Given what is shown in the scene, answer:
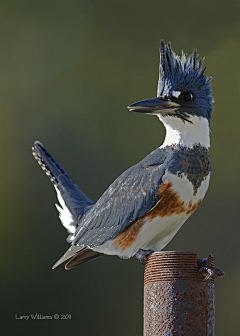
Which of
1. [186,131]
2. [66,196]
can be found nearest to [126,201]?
[186,131]

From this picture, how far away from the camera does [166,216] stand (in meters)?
2.79

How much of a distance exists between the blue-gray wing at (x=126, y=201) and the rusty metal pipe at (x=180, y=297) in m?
0.65

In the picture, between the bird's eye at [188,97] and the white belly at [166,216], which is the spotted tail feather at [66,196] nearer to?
the white belly at [166,216]

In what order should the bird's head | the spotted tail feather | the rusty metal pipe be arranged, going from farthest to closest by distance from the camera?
the spotted tail feather, the bird's head, the rusty metal pipe

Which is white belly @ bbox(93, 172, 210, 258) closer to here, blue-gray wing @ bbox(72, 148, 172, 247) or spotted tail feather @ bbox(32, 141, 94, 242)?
blue-gray wing @ bbox(72, 148, 172, 247)

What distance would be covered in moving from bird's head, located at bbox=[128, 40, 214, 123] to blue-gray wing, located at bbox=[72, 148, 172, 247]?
0.25m

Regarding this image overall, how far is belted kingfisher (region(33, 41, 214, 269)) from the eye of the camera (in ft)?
Result: 9.11

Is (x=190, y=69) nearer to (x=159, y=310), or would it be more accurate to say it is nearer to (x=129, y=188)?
(x=129, y=188)

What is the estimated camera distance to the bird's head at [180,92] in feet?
9.36

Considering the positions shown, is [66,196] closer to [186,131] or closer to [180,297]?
[186,131]

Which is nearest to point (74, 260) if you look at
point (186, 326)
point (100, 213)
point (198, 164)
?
point (100, 213)

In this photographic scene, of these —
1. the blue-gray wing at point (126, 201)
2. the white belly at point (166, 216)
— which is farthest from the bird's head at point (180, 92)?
the white belly at point (166, 216)

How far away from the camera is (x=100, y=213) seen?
3.19m

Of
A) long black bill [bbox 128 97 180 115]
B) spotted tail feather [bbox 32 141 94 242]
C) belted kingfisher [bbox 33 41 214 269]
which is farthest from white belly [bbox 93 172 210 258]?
spotted tail feather [bbox 32 141 94 242]
